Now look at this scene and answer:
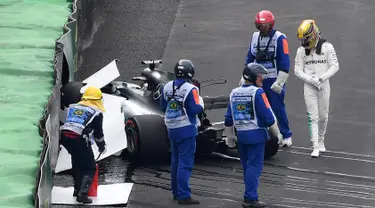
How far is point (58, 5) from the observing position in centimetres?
1819

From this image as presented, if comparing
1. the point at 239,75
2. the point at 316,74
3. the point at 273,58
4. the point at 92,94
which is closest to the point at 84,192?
the point at 92,94

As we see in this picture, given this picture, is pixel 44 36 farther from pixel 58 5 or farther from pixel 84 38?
pixel 84 38

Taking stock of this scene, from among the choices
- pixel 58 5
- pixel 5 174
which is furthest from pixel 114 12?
pixel 5 174

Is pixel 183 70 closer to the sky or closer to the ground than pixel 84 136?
closer to the sky

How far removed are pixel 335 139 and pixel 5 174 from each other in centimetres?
639

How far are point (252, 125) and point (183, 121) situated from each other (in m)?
0.90

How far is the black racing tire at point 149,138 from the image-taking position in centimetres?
1371

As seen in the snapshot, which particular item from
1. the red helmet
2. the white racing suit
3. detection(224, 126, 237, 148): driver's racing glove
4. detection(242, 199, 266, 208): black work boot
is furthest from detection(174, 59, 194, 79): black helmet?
the white racing suit

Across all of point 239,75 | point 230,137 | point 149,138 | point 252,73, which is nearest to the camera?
point 252,73

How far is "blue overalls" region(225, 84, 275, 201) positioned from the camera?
40.1 feet

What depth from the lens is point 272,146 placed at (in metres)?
14.1

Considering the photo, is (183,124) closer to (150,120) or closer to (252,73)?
(252,73)

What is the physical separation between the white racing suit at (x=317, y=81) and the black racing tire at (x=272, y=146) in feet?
2.23

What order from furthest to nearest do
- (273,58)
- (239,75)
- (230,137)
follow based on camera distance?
1. (239,75)
2. (273,58)
3. (230,137)
